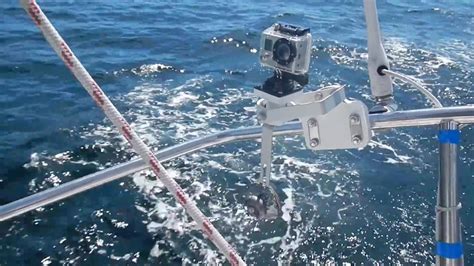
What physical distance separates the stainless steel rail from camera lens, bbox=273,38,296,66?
295 millimetres

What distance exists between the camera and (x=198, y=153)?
6.37m

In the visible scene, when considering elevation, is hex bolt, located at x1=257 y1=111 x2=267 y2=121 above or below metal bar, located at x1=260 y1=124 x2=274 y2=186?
above

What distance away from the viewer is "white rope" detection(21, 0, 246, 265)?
57.1 inches

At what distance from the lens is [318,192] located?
5734 mm

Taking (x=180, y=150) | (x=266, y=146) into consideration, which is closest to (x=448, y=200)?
(x=266, y=146)

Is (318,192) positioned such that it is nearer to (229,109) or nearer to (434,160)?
(434,160)

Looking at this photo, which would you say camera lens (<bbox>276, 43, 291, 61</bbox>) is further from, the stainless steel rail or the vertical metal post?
the vertical metal post

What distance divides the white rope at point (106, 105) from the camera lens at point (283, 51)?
52cm

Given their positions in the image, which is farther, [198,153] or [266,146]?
[198,153]

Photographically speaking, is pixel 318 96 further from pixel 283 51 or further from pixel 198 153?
pixel 198 153

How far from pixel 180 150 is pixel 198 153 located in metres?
4.23

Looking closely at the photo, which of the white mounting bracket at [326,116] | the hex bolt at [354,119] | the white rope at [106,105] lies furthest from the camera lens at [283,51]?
the white rope at [106,105]

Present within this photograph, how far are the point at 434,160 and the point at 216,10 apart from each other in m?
6.70

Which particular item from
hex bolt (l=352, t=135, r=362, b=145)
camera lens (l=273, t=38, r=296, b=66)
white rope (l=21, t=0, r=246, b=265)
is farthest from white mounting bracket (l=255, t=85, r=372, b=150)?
white rope (l=21, t=0, r=246, b=265)
